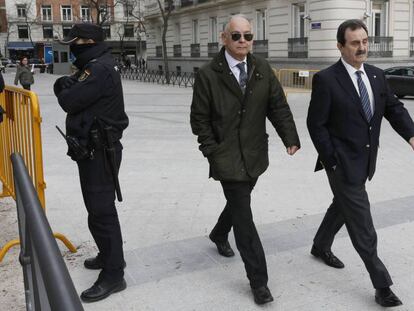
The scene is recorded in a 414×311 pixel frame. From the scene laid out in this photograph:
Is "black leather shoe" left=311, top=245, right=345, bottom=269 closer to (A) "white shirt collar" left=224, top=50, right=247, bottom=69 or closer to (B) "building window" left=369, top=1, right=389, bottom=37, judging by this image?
(A) "white shirt collar" left=224, top=50, right=247, bottom=69

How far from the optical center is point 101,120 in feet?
12.1

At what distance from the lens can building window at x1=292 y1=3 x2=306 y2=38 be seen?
90.8 feet

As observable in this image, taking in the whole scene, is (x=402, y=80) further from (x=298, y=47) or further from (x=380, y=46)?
(x=298, y=47)

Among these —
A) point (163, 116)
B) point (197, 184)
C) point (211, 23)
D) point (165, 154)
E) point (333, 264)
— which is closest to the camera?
point (333, 264)

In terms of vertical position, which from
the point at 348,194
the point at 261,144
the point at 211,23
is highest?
the point at 211,23

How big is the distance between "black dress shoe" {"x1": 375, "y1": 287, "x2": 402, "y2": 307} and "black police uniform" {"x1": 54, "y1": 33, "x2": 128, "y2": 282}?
1778mm

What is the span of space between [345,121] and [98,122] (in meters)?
1.65

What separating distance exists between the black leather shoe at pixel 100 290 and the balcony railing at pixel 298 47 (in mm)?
24363

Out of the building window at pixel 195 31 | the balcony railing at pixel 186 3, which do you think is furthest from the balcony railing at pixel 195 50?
the balcony railing at pixel 186 3

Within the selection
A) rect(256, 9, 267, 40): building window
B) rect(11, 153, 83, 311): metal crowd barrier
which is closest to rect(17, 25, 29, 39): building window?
rect(256, 9, 267, 40): building window

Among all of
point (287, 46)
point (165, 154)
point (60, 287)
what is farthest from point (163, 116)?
point (287, 46)

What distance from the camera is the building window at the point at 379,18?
86.3 feet

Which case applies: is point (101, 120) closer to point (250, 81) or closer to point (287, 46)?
point (250, 81)

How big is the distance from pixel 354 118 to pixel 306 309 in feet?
4.26
